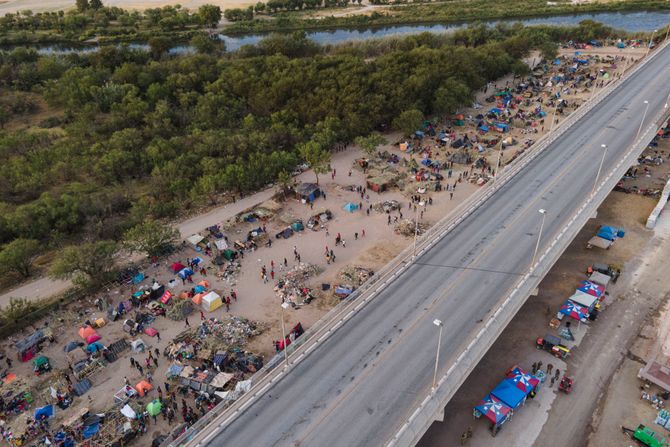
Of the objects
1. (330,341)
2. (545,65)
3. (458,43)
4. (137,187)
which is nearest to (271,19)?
(458,43)

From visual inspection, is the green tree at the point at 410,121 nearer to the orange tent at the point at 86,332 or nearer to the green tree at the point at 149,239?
the green tree at the point at 149,239

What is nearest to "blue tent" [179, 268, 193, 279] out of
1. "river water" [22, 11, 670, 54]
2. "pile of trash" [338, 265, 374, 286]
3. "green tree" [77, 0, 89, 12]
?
"pile of trash" [338, 265, 374, 286]

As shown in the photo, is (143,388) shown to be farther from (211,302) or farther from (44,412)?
(211,302)

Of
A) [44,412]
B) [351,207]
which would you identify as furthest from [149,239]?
[351,207]

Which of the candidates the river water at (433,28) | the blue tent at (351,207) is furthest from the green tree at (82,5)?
the blue tent at (351,207)

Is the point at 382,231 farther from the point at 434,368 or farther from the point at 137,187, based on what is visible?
the point at 137,187

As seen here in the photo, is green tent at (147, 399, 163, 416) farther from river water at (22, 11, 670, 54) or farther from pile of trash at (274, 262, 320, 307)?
river water at (22, 11, 670, 54)
